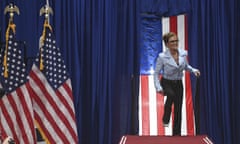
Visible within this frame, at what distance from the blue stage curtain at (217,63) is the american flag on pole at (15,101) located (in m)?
2.18

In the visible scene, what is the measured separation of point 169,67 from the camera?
5000 millimetres

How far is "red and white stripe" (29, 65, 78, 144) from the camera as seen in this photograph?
14.0 feet

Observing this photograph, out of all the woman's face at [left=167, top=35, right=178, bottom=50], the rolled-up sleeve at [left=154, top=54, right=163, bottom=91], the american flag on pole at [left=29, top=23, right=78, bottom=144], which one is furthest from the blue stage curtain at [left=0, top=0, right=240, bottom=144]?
the american flag on pole at [left=29, top=23, right=78, bottom=144]

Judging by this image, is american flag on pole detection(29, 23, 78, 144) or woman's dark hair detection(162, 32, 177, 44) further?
woman's dark hair detection(162, 32, 177, 44)

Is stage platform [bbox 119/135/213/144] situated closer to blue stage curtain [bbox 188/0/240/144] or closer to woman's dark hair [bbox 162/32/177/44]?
blue stage curtain [bbox 188/0/240/144]

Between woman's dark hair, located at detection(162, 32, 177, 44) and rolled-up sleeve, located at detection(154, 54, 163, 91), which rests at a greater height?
woman's dark hair, located at detection(162, 32, 177, 44)

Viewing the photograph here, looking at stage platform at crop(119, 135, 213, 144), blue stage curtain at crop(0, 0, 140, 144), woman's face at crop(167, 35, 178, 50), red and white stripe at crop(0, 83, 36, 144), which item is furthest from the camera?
blue stage curtain at crop(0, 0, 140, 144)

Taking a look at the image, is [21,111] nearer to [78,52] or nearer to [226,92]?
[78,52]

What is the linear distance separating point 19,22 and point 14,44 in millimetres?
1235

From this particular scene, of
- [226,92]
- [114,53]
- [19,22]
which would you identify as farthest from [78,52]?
[226,92]

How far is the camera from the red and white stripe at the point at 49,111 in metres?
4.26

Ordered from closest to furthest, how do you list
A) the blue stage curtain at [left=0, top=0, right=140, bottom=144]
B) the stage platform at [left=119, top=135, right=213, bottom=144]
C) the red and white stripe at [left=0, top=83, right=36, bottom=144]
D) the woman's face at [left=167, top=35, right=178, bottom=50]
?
1. the red and white stripe at [left=0, top=83, right=36, bottom=144]
2. the stage platform at [left=119, top=135, right=213, bottom=144]
3. the woman's face at [left=167, top=35, right=178, bottom=50]
4. the blue stage curtain at [left=0, top=0, right=140, bottom=144]

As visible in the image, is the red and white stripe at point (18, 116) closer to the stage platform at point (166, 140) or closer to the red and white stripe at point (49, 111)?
the red and white stripe at point (49, 111)

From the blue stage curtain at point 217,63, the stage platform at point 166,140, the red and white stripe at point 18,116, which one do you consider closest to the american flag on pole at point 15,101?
the red and white stripe at point 18,116
